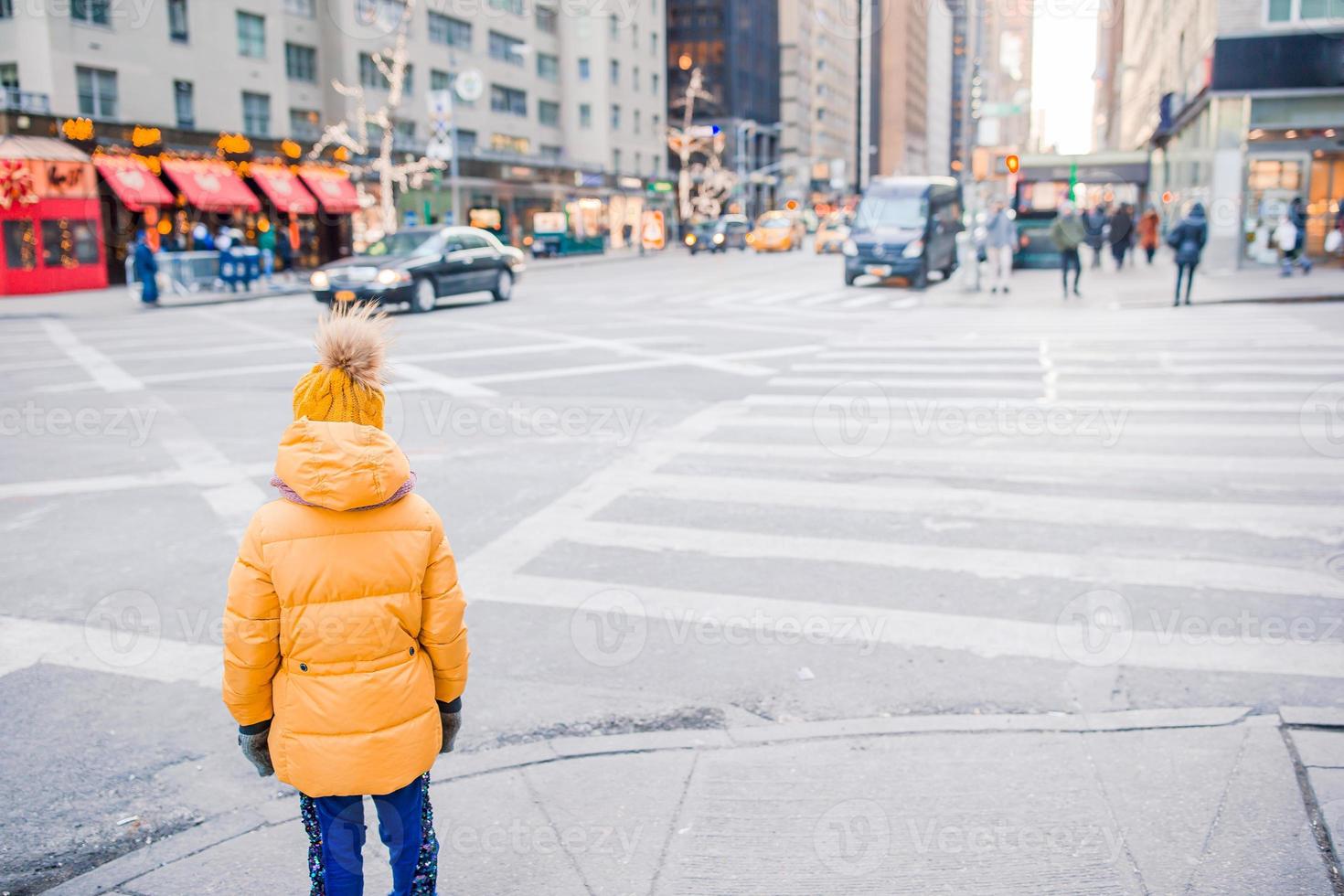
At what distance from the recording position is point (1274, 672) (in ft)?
16.0

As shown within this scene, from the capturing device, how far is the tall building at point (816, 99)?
121500 mm

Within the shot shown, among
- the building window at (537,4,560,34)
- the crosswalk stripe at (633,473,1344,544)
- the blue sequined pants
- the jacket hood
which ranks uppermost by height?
the building window at (537,4,560,34)

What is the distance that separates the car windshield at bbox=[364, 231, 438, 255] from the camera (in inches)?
922

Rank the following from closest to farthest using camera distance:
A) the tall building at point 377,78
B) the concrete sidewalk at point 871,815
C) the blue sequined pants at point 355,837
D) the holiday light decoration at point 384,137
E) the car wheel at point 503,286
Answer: the blue sequined pants at point 355,837, the concrete sidewalk at point 871,815, the car wheel at point 503,286, the tall building at point 377,78, the holiday light decoration at point 384,137

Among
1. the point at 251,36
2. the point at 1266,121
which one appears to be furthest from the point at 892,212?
the point at 251,36

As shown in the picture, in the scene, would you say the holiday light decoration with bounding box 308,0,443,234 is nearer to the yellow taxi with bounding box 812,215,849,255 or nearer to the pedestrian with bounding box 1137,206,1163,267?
the yellow taxi with bounding box 812,215,849,255

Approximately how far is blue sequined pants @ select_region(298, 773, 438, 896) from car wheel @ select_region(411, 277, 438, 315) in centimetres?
2046

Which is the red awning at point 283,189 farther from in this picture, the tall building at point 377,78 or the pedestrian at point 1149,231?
the pedestrian at point 1149,231

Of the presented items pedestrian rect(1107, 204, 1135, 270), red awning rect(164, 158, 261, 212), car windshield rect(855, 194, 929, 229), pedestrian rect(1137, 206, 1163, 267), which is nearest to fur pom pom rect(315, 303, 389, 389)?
car windshield rect(855, 194, 929, 229)

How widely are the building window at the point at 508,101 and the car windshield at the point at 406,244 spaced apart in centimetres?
3856

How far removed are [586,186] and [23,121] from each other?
36.2m

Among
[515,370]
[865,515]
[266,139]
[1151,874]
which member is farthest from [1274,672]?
[266,139]

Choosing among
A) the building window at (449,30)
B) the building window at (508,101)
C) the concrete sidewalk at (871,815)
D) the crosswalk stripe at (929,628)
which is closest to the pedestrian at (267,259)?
the building window at (449,30)

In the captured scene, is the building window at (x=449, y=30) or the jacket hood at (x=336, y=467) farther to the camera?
the building window at (x=449, y=30)
